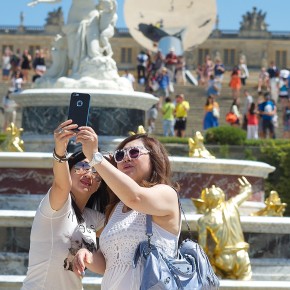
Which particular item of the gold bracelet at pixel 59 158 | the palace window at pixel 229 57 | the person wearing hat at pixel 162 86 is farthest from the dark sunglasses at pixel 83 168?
the palace window at pixel 229 57

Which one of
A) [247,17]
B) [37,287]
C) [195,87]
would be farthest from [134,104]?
[247,17]

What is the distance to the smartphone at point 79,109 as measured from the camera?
4.06 meters

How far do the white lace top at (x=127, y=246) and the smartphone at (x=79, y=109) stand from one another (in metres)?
0.41

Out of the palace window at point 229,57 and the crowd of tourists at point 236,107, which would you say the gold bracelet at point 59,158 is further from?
the palace window at point 229,57

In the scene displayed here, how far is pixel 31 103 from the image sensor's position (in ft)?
36.0

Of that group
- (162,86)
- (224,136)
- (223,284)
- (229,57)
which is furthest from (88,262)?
(229,57)

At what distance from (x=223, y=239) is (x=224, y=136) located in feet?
32.8

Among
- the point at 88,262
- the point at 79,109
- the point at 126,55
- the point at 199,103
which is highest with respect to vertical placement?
the point at 79,109

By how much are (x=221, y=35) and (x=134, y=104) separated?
193ft

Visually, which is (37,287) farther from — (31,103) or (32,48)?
(32,48)

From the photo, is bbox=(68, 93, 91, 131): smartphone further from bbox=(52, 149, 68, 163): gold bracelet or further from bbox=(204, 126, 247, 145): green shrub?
bbox=(204, 126, 247, 145): green shrub

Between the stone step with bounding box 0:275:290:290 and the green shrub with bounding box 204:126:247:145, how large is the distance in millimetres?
10255

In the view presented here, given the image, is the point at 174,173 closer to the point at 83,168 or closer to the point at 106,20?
the point at 106,20

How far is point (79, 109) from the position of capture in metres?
4.11
